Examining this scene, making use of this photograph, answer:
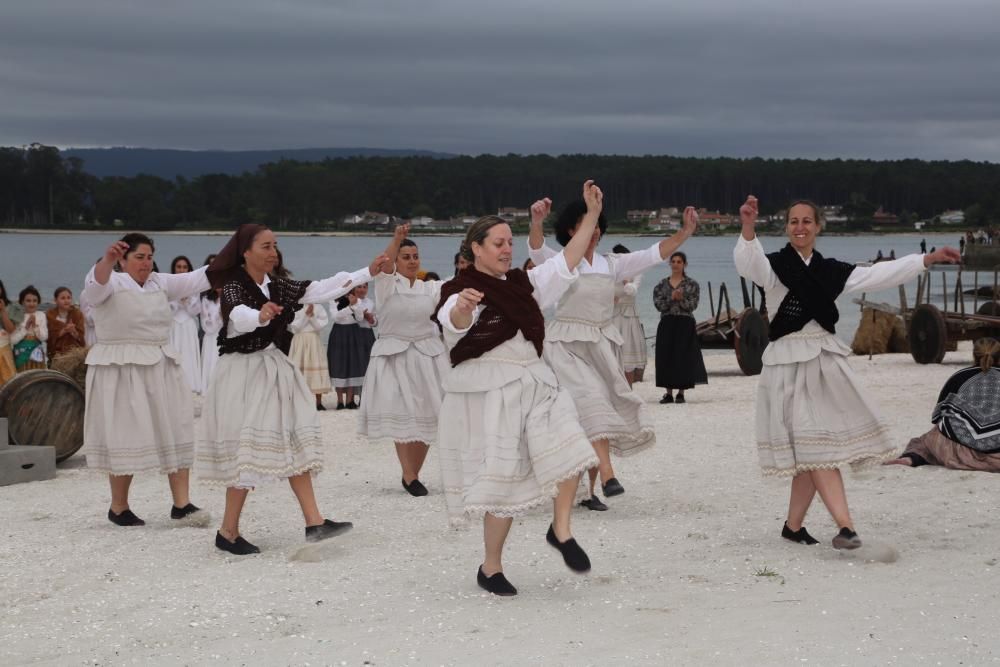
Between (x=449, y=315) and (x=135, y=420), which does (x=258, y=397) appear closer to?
(x=135, y=420)

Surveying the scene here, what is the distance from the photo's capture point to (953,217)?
4988 inches

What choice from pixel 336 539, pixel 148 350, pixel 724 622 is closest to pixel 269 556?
pixel 336 539

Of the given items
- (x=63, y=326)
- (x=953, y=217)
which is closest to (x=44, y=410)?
(x=63, y=326)

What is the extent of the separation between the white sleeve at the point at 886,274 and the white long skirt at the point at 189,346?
1026 centimetres

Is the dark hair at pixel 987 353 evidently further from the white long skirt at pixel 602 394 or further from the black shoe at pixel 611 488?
the black shoe at pixel 611 488

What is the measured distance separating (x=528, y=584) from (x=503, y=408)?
0.99 metres

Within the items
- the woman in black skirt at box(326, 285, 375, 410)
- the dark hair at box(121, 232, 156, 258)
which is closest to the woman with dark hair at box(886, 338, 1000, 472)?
the dark hair at box(121, 232, 156, 258)

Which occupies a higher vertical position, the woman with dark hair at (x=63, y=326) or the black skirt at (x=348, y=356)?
the woman with dark hair at (x=63, y=326)

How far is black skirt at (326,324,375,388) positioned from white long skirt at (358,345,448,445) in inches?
255

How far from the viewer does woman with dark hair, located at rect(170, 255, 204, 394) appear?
15.8 m

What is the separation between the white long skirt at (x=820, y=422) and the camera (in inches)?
281

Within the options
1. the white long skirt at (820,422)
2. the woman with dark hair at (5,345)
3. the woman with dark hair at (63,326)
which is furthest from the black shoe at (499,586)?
the woman with dark hair at (63,326)

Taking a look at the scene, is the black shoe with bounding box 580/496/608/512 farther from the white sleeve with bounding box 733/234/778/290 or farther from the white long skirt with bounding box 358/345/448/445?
the white sleeve with bounding box 733/234/778/290

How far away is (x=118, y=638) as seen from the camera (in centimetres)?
596
